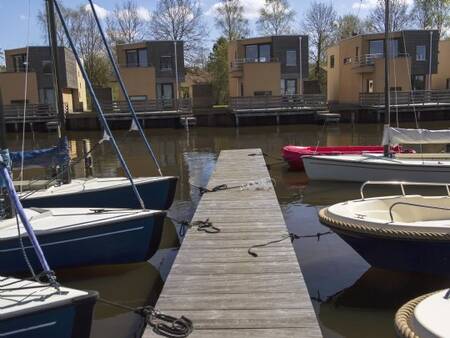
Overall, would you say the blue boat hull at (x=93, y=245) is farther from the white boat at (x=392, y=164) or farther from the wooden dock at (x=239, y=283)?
the white boat at (x=392, y=164)

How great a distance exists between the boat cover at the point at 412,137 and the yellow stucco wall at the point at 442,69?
34.4 m

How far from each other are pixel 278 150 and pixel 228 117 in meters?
15.6

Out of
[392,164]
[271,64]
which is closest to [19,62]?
[271,64]

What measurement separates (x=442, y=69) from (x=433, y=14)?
15.7 metres

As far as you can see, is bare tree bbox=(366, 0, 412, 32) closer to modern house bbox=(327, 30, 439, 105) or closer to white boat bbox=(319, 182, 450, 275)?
modern house bbox=(327, 30, 439, 105)

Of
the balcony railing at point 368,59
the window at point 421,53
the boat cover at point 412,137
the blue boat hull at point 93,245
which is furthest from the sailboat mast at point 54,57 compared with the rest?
the window at point 421,53

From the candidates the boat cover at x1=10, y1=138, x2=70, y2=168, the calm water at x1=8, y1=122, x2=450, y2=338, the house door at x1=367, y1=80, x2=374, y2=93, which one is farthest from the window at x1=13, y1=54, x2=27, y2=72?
the boat cover at x1=10, y1=138, x2=70, y2=168

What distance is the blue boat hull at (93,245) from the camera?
7.22m

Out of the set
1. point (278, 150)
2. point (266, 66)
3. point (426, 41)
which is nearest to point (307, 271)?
point (278, 150)

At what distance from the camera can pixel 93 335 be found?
6316mm

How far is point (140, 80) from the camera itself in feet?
139

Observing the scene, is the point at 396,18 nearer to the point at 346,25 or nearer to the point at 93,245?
the point at 346,25

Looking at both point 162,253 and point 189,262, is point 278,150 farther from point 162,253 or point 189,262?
point 189,262

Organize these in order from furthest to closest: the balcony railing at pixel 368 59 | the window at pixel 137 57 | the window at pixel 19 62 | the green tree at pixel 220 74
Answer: the green tree at pixel 220 74, the window at pixel 19 62, the window at pixel 137 57, the balcony railing at pixel 368 59
